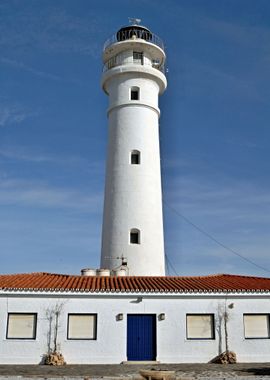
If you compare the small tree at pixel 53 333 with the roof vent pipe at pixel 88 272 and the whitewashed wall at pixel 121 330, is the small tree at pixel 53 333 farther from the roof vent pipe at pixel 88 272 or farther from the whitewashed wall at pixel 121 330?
the roof vent pipe at pixel 88 272

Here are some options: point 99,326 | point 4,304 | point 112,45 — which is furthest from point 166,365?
point 112,45

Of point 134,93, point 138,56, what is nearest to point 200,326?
point 134,93

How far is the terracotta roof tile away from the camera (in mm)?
→ 19469

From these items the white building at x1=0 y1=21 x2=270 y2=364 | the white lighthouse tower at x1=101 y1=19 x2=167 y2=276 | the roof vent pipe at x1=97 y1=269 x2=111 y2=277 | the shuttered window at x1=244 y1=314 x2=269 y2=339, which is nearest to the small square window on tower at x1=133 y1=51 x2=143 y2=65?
the white lighthouse tower at x1=101 y1=19 x2=167 y2=276

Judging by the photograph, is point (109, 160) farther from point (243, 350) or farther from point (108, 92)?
point (243, 350)

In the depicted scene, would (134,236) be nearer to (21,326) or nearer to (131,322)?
(131,322)

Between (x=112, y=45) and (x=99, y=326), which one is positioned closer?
(x=99, y=326)

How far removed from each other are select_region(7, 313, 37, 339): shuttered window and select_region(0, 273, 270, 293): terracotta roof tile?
1.14m

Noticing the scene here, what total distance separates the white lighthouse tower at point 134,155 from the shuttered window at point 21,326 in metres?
6.85

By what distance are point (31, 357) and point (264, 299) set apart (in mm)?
9880

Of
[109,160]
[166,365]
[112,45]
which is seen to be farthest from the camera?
[112,45]

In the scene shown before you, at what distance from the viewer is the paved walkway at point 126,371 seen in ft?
50.4

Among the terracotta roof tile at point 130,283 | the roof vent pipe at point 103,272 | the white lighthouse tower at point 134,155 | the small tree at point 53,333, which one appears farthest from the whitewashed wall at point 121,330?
the white lighthouse tower at point 134,155

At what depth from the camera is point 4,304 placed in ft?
62.1
